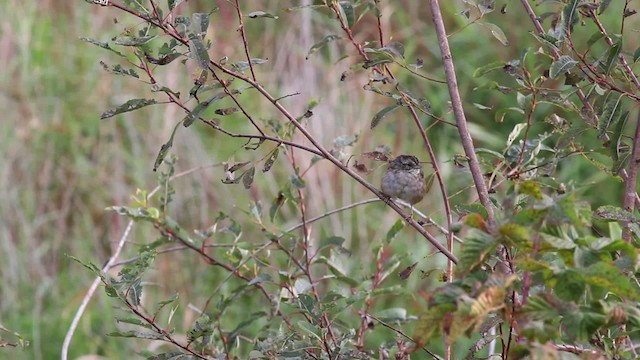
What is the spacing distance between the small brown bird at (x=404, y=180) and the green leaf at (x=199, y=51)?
97 cm

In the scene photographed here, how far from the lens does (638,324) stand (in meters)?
1.02

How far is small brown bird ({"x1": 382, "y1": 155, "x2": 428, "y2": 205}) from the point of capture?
229 centimetres

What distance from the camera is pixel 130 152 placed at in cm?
440

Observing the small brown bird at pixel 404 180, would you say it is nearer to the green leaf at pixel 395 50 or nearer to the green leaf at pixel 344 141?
the green leaf at pixel 344 141

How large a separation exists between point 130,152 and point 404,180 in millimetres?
2329

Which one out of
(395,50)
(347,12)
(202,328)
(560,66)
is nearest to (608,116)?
(560,66)

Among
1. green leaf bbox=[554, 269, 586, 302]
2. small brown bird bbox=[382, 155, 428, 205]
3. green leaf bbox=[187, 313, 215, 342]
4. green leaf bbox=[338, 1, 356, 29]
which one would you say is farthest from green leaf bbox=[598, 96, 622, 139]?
small brown bird bbox=[382, 155, 428, 205]

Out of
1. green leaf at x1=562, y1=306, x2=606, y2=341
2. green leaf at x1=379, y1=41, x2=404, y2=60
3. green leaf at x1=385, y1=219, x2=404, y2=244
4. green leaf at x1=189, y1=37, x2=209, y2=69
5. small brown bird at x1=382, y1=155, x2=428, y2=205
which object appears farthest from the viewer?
small brown bird at x1=382, y1=155, x2=428, y2=205

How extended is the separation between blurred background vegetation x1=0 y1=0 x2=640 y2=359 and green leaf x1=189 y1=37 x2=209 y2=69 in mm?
2457

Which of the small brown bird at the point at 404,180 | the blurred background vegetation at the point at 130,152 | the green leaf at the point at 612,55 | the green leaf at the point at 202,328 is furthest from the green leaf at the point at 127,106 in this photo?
the blurred background vegetation at the point at 130,152

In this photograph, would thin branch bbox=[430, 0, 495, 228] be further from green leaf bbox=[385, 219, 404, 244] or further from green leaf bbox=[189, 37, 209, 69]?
green leaf bbox=[189, 37, 209, 69]

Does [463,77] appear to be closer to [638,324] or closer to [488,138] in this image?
[488,138]

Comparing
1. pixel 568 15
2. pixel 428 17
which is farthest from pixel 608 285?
pixel 428 17

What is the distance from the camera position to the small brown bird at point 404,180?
229 centimetres
